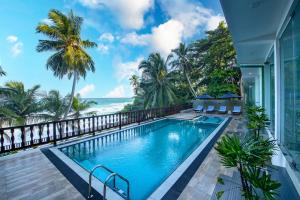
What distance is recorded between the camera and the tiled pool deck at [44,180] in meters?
2.76

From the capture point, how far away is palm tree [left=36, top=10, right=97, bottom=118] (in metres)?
11.7

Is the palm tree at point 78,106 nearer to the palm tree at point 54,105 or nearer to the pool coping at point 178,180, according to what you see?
the palm tree at point 54,105

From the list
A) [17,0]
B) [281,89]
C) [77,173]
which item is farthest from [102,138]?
[17,0]

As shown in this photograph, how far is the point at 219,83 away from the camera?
1839cm

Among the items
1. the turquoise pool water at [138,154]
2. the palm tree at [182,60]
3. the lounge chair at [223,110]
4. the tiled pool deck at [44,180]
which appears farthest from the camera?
the palm tree at [182,60]

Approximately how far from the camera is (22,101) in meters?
12.1

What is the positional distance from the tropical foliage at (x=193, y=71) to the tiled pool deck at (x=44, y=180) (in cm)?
1260

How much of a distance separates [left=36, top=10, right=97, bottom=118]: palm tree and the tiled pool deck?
889 centimetres

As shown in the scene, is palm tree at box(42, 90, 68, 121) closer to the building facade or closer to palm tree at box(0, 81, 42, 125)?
palm tree at box(0, 81, 42, 125)

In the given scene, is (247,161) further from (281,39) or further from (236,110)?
(236,110)

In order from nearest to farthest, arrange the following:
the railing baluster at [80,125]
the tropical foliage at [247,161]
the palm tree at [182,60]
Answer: the tropical foliage at [247,161]
the railing baluster at [80,125]
the palm tree at [182,60]

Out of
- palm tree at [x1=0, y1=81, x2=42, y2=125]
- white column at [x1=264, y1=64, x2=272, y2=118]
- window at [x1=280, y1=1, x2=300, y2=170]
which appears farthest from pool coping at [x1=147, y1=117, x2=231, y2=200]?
palm tree at [x1=0, y1=81, x2=42, y2=125]

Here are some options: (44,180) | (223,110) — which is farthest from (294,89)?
(223,110)

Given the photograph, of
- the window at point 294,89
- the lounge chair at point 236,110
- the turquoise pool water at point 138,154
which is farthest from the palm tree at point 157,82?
the window at point 294,89
